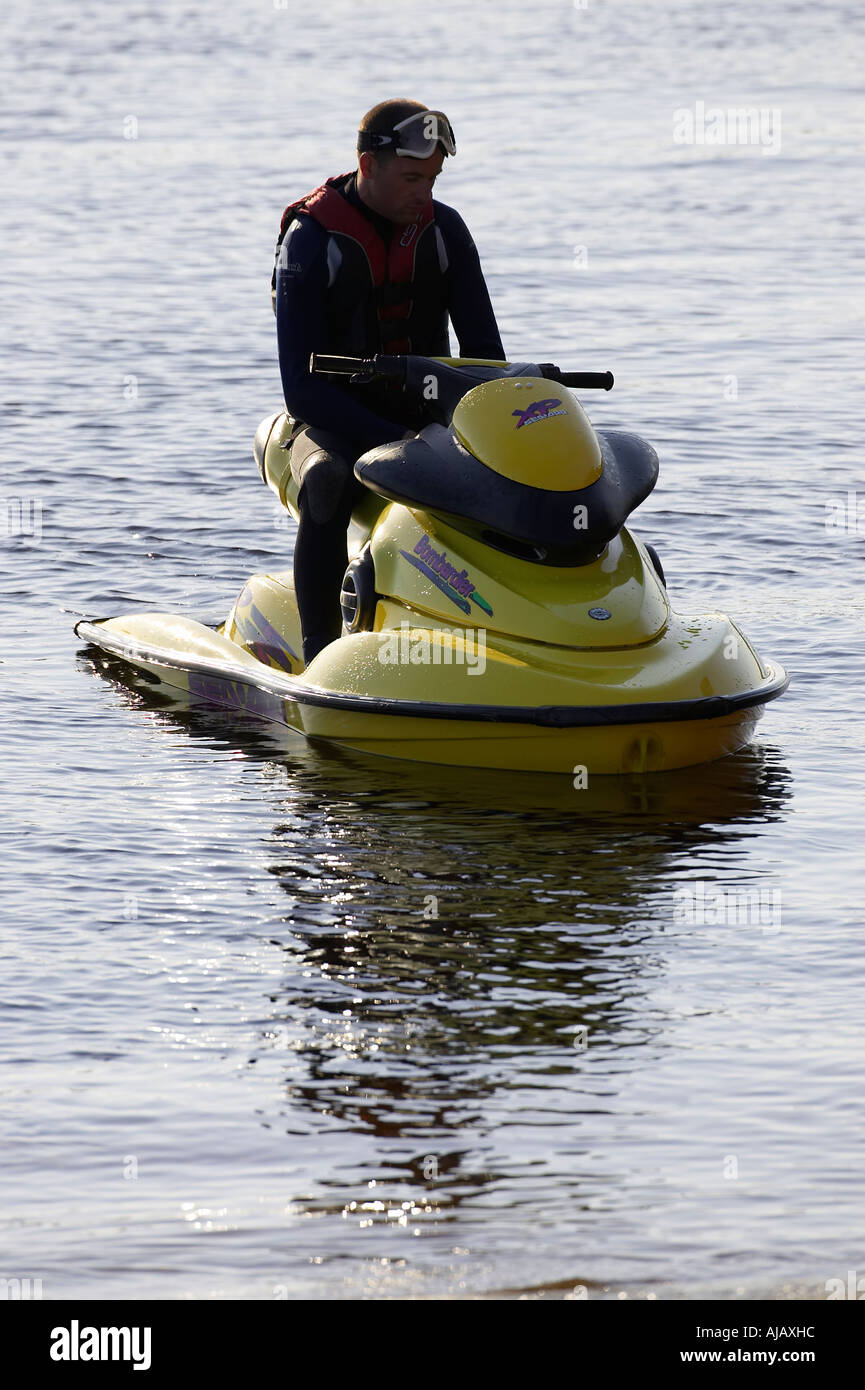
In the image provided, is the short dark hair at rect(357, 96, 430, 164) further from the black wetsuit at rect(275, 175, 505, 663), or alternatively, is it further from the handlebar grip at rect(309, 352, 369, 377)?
the handlebar grip at rect(309, 352, 369, 377)

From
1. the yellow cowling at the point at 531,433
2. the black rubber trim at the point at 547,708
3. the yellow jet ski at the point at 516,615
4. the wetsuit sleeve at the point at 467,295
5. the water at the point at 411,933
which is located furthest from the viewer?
the wetsuit sleeve at the point at 467,295

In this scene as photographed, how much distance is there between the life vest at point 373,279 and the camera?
683cm

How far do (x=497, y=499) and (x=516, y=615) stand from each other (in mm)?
346

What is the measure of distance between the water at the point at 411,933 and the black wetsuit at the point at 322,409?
1.94 feet

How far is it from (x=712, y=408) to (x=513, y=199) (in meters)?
7.92

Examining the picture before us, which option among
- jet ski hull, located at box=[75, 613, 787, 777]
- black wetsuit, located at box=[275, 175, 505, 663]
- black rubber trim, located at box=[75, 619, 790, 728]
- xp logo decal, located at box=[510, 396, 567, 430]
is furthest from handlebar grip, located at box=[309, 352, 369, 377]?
black rubber trim, located at box=[75, 619, 790, 728]

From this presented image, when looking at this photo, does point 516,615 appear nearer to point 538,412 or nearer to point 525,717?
point 525,717

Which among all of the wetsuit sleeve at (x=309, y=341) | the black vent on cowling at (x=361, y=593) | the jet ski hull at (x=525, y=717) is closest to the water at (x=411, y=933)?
the jet ski hull at (x=525, y=717)

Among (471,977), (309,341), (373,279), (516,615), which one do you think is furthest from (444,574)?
(471,977)

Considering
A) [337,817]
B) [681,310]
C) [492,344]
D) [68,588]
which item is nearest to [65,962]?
[337,817]

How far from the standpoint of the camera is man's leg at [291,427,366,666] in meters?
6.90

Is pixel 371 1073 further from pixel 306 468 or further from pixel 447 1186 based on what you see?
pixel 306 468

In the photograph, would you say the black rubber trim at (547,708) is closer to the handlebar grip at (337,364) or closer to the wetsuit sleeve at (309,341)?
the wetsuit sleeve at (309,341)

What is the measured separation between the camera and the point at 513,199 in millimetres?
19562
